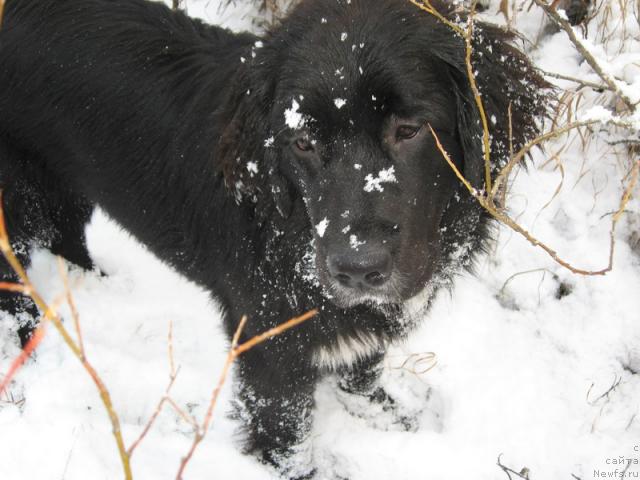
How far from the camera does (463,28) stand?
219cm

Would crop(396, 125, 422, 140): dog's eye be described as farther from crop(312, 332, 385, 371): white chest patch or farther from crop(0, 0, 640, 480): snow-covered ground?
crop(0, 0, 640, 480): snow-covered ground

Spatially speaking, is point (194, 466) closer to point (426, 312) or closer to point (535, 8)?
point (426, 312)

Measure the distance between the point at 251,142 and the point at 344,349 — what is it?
0.93 meters

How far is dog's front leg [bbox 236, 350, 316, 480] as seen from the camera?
2725mm

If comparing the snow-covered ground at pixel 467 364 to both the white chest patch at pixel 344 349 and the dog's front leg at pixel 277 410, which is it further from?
the white chest patch at pixel 344 349

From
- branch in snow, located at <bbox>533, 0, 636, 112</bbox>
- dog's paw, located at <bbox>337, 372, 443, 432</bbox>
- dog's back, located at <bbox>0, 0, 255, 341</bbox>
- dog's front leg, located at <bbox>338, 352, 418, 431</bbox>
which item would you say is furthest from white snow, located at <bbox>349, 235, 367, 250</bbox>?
dog's paw, located at <bbox>337, 372, 443, 432</bbox>

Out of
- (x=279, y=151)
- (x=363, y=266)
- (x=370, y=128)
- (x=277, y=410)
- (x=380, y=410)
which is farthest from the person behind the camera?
(x=380, y=410)

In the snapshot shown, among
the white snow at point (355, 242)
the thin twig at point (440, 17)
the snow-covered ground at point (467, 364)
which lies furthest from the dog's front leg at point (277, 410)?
the thin twig at point (440, 17)

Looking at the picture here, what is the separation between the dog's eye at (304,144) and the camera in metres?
2.19

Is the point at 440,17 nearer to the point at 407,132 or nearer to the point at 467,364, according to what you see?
the point at 407,132

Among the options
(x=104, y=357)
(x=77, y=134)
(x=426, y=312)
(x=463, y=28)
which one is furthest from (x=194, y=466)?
(x=463, y=28)

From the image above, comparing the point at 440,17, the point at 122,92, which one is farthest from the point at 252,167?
the point at 440,17

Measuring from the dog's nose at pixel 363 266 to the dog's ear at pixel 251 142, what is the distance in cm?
46

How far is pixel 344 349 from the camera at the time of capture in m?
2.66
